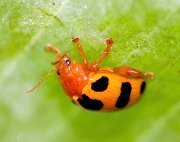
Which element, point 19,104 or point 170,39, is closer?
point 170,39

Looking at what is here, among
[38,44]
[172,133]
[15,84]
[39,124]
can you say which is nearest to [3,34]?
[38,44]

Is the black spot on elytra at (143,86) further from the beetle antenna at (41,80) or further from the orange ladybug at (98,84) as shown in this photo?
the beetle antenna at (41,80)

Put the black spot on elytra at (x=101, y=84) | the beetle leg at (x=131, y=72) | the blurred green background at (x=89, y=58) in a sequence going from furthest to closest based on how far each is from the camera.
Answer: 1. the black spot on elytra at (x=101, y=84)
2. the beetle leg at (x=131, y=72)
3. the blurred green background at (x=89, y=58)

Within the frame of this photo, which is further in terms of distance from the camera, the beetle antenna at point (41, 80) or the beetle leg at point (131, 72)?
the beetle antenna at point (41, 80)

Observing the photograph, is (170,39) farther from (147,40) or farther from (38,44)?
(38,44)

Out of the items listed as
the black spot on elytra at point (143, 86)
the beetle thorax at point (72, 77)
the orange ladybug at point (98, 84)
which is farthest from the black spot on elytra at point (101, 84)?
the black spot on elytra at point (143, 86)

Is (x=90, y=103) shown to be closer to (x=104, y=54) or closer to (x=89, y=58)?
(x=89, y=58)
